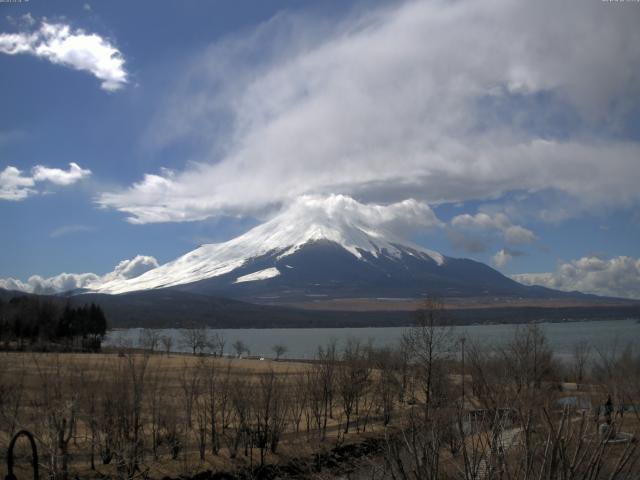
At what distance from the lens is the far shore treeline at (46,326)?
87494 mm

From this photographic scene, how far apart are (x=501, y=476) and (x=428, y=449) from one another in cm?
97

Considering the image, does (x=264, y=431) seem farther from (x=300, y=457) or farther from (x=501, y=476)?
(x=501, y=476)

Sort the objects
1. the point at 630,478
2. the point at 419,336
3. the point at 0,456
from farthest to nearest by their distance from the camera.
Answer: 1. the point at 419,336
2. the point at 0,456
3. the point at 630,478

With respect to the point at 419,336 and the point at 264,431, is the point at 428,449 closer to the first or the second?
the point at 264,431

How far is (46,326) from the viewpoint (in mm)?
93375

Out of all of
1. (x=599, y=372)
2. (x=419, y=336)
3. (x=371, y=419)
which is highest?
(x=419, y=336)

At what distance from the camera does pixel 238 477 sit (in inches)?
1032

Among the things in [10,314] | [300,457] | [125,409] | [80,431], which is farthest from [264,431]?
[10,314]

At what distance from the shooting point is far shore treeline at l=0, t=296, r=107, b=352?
8749 cm

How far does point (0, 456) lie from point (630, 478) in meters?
23.1

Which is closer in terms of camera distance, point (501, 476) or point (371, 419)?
point (501, 476)

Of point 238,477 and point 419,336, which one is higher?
point 419,336

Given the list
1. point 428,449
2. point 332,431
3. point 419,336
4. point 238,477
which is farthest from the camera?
point 419,336

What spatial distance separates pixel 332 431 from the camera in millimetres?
36500
